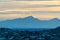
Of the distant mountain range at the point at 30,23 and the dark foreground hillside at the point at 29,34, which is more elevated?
the distant mountain range at the point at 30,23

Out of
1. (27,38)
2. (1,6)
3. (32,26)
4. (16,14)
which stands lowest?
(27,38)

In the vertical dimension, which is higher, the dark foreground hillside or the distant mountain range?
the distant mountain range

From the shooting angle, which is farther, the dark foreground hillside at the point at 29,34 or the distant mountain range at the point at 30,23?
the distant mountain range at the point at 30,23

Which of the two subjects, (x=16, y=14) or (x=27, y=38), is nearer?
(x=27, y=38)

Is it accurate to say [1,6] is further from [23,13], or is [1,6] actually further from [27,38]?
[27,38]

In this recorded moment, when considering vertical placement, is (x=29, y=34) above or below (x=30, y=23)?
below

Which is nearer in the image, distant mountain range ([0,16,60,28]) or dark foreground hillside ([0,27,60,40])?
dark foreground hillside ([0,27,60,40])

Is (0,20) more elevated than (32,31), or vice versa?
(0,20)

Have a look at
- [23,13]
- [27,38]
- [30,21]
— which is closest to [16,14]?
[23,13]
